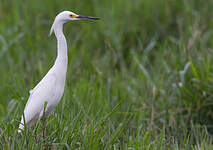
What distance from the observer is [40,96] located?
2.66m

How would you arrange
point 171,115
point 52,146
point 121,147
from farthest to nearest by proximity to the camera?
point 171,115
point 121,147
point 52,146

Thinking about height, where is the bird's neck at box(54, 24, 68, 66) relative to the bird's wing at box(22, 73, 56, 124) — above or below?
above

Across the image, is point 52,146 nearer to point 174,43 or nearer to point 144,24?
point 174,43

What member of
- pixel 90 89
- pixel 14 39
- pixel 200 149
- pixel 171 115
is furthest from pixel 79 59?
pixel 200 149

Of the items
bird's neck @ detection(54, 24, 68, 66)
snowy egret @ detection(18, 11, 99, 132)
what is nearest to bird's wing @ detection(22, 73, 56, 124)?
snowy egret @ detection(18, 11, 99, 132)

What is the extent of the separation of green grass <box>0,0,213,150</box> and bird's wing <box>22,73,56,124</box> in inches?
3.0

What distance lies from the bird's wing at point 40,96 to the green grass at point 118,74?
0.07m

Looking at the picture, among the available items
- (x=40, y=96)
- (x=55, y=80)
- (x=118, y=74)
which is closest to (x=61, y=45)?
(x=55, y=80)

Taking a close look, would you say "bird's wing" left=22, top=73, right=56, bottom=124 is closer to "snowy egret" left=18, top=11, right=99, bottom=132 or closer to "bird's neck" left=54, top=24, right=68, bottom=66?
"snowy egret" left=18, top=11, right=99, bottom=132

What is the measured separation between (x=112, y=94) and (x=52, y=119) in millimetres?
1249

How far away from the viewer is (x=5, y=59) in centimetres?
489

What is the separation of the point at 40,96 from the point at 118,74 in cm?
190

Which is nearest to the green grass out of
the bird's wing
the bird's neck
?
the bird's wing

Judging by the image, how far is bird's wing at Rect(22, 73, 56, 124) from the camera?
262 cm
